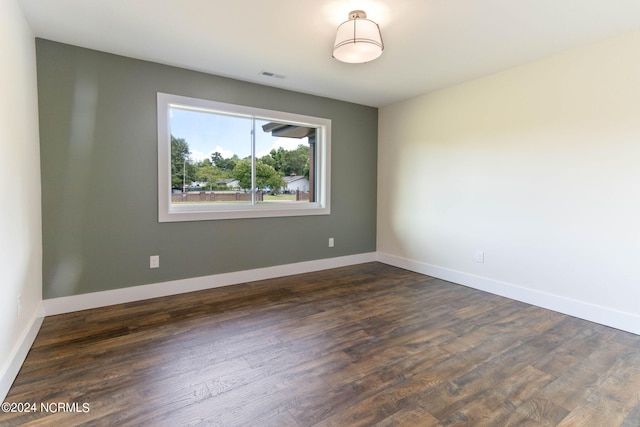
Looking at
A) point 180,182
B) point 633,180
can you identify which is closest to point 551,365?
point 633,180

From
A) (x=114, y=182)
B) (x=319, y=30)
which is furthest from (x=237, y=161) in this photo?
(x=319, y=30)

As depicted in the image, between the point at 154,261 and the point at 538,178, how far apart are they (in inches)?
154

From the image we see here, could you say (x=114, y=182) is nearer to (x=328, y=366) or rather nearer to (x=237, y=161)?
(x=237, y=161)

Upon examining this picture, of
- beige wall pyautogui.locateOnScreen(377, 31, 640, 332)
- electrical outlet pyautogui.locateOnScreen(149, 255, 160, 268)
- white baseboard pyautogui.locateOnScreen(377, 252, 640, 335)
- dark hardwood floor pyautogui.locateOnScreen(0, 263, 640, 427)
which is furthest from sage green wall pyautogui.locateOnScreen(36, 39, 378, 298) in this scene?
white baseboard pyautogui.locateOnScreen(377, 252, 640, 335)

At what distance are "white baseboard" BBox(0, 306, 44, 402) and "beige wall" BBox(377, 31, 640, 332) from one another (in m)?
3.97

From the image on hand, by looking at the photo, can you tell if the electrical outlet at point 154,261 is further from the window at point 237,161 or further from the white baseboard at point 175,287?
the window at point 237,161

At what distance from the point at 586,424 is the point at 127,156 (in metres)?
3.86

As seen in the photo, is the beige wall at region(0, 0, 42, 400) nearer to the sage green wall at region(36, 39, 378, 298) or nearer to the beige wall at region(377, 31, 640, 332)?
the sage green wall at region(36, 39, 378, 298)

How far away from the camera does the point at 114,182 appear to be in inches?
120

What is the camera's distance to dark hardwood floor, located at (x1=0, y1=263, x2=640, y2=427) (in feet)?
5.28

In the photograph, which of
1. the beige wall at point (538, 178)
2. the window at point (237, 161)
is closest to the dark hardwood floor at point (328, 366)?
the beige wall at point (538, 178)

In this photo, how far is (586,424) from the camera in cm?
155

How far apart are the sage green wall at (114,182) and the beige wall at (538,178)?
203cm

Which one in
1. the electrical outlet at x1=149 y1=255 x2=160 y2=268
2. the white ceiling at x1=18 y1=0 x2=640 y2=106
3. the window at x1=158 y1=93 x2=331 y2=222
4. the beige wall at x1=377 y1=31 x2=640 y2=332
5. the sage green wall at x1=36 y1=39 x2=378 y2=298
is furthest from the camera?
the window at x1=158 y1=93 x2=331 y2=222
